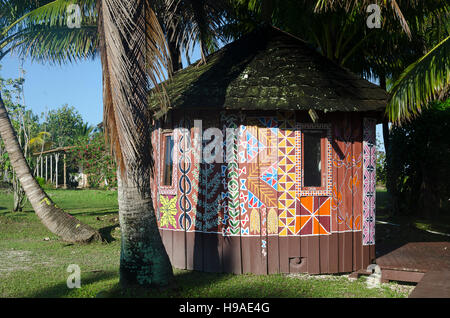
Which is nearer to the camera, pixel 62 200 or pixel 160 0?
pixel 160 0

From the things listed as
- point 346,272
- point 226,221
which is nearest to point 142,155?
point 226,221

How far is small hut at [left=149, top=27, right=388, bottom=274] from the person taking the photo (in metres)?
8.99

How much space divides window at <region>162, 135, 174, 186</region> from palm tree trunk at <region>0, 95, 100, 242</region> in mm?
3505

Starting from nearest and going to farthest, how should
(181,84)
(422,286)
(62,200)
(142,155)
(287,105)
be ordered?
(422,286) < (142,155) < (287,105) < (181,84) < (62,200)

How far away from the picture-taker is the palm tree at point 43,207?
12281 millimetres

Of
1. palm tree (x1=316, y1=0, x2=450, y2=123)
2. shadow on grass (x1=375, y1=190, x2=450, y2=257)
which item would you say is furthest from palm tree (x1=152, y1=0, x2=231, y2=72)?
shadow on grass (x1=375, y1=190, x2=450, y2=257)

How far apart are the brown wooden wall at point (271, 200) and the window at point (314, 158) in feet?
0.33

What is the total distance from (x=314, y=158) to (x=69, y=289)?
533 centimetres

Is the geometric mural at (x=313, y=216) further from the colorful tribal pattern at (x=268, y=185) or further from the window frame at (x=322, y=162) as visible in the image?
the window frame at (x=322, y=162)

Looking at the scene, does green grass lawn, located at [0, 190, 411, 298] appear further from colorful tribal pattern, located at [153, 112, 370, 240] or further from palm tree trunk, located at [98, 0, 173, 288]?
colorful tribal pattern, located at [153, 112, 370, 240]

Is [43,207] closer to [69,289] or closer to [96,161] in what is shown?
[96,161]

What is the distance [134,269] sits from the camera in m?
6.98
